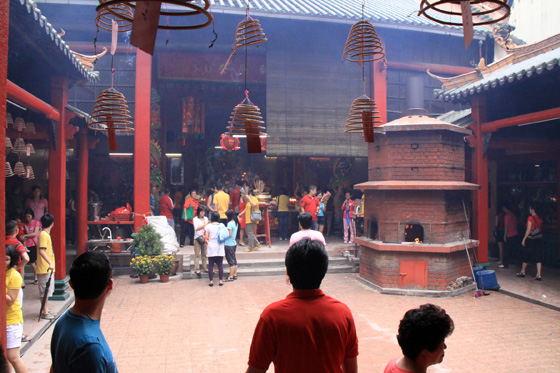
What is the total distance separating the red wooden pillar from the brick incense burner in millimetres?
687

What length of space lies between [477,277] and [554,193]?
4.36 m

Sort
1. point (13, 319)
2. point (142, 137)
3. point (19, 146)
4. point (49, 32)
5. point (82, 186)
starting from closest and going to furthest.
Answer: point (13, 319) < point (49, 32) < point (19, 146) < point (82, 186) < point (142, 137)

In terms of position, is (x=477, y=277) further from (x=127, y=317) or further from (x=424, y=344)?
(x=424, y=344)

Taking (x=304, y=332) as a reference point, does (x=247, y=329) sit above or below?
below

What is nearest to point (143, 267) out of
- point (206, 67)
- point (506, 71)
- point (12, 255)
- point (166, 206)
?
point (166, 206)

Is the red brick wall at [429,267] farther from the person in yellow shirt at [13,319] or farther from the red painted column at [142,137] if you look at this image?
the person in yellow shirt at [13,319]

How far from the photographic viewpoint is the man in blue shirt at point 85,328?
86.4 inches

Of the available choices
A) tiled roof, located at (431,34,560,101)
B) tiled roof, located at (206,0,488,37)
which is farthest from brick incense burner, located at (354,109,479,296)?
tiled roof, located at (206,0,488,37)

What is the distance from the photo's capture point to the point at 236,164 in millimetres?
18156

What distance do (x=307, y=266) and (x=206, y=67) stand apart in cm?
1176

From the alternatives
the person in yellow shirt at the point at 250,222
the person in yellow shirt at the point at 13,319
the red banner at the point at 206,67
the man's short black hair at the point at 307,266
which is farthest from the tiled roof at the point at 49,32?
the person in yellow shirt at the point at 250,222

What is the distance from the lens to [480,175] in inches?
396

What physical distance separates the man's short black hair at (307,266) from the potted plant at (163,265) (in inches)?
313

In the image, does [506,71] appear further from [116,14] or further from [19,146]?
[19,146]
